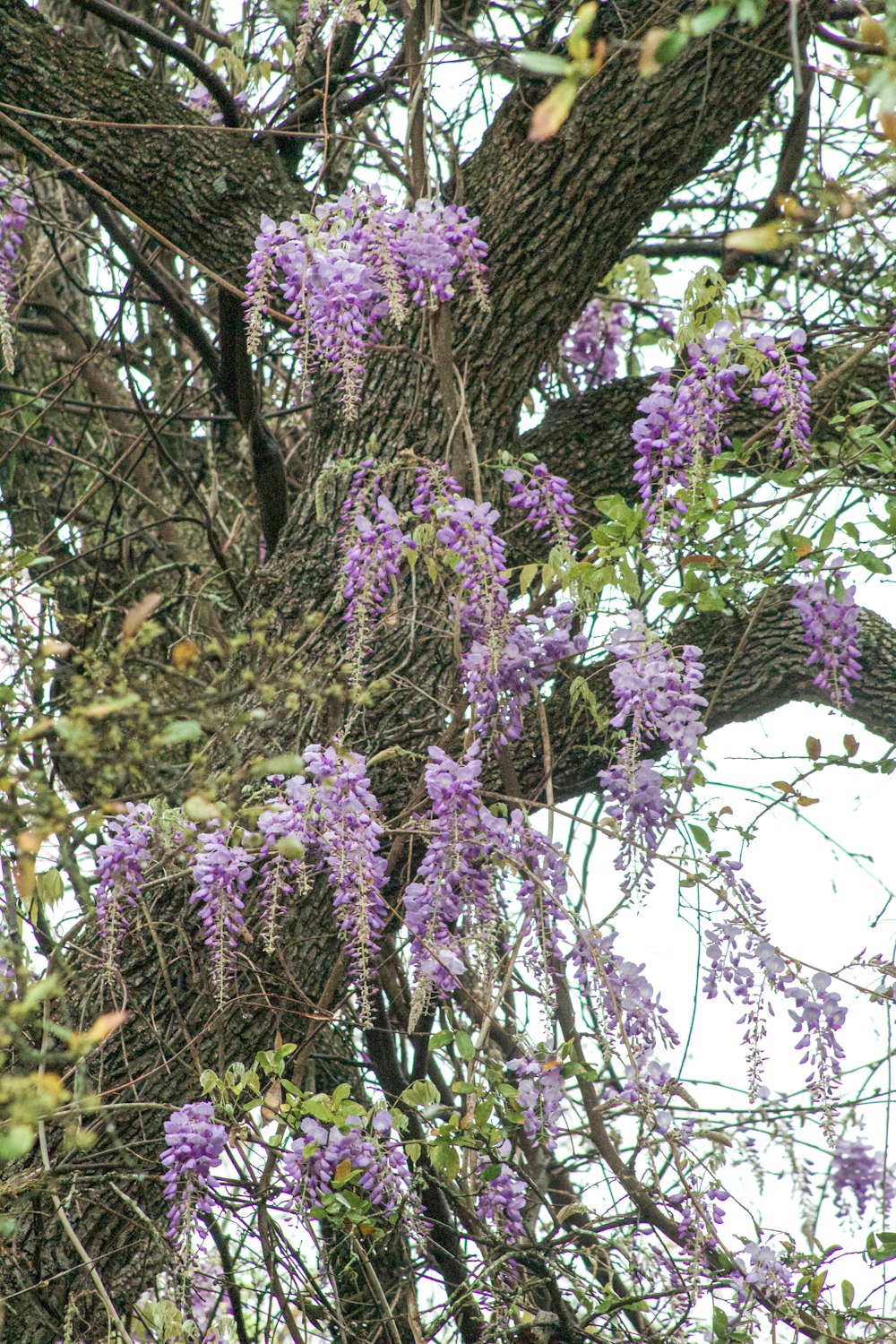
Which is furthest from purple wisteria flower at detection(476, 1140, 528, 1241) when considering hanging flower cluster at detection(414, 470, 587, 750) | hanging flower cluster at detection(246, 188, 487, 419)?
hanging flower cluster at detection(246, 188, 487, 419)

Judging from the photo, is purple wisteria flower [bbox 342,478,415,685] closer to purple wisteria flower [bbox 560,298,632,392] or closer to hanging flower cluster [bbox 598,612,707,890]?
hanging flower cluster [bbox 598,612,707,890]

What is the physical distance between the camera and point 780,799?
2.33 meters

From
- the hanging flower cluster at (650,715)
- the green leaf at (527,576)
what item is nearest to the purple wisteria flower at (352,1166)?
the hanging flower cluster at (650,715)

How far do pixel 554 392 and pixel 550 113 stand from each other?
9.01ft

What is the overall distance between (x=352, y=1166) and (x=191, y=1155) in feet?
0.74

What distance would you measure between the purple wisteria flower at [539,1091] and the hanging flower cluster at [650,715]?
35cm

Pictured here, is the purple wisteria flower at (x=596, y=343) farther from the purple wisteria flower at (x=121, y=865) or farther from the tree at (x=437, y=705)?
the purple wisteria flower at (x=121, y=865)

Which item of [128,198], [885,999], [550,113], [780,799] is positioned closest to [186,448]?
[128,198]

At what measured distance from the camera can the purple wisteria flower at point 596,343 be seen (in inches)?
148

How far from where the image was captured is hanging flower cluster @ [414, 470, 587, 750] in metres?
2.12

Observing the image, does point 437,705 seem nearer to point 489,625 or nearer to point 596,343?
point 489,625

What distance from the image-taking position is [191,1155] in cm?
195

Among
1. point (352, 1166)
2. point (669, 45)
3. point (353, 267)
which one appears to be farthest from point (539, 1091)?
point (669, 45)

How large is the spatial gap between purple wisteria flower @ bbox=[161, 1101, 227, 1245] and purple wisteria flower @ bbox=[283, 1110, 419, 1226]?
0.11 metres
